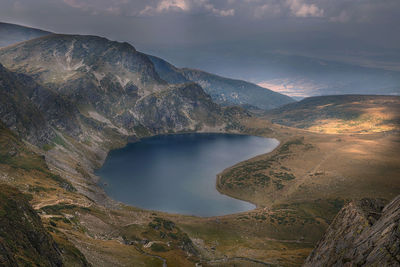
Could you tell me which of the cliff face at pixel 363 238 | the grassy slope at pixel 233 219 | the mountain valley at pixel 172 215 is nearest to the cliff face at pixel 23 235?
the mountain valley at pixel 172 215

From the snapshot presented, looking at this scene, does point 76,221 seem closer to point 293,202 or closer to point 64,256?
point 64,256

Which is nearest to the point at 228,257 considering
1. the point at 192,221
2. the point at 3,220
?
the point at 192,221

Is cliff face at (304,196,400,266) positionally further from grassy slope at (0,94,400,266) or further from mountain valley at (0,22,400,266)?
grassy slope at (0,94,400,266)

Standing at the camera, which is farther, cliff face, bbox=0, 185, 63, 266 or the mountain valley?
the mountain valley

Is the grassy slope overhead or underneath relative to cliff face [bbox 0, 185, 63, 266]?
underneath

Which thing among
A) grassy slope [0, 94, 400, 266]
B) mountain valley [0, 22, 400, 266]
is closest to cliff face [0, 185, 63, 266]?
mountain valley [0, 22, 400, 266]

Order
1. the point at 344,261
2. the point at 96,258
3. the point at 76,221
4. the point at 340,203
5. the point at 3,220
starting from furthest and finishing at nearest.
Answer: the point at 340,203
the point at 76,221
the point at 96,258
the point at 3,220
the point at 344,261
